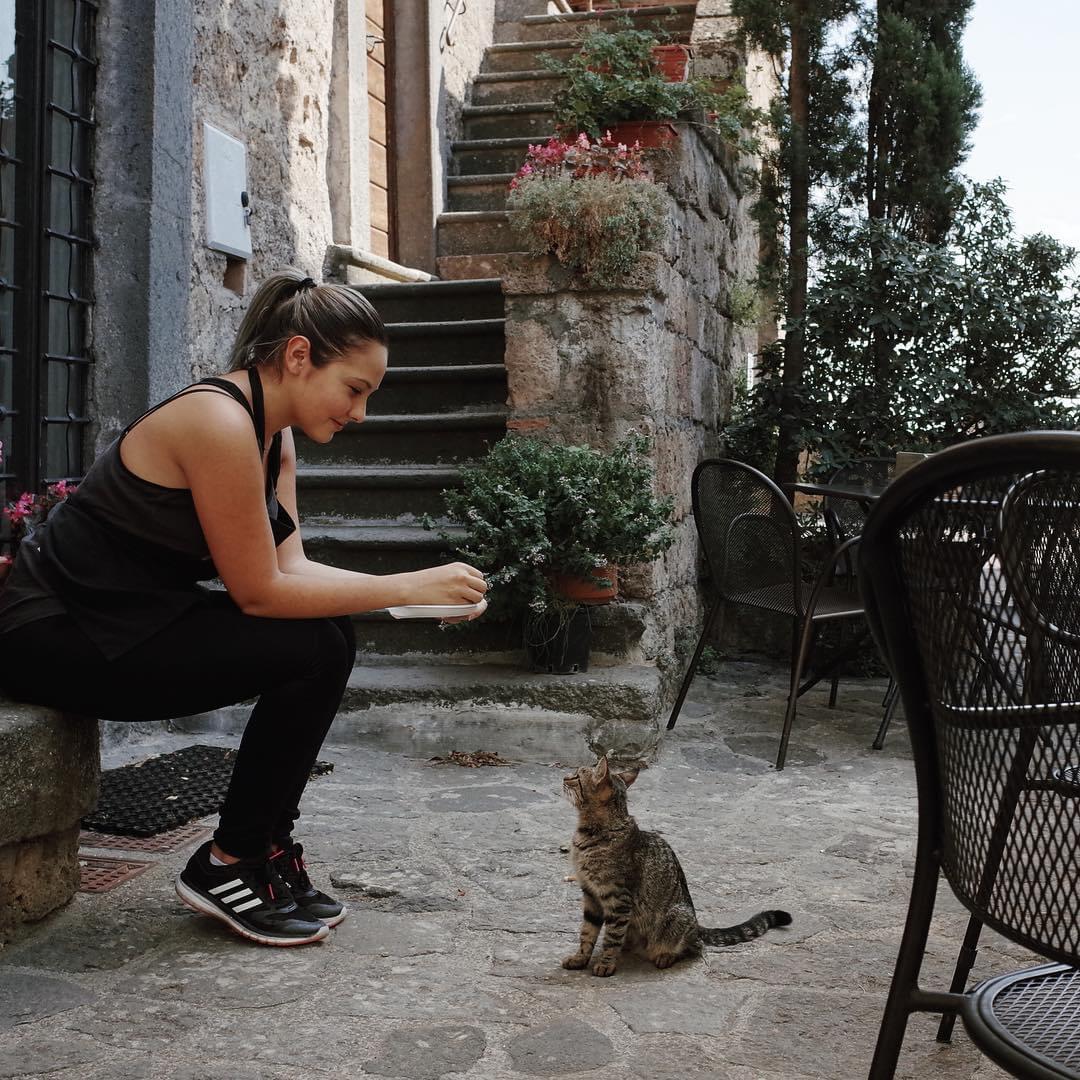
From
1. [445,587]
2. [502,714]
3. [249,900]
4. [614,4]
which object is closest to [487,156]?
[614,4]

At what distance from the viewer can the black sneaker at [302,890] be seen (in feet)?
8.93

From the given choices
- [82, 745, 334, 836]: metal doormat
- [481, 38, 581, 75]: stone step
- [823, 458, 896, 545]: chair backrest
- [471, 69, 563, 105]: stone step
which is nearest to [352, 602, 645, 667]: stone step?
[82, 745, 334, 836]: metal doormat

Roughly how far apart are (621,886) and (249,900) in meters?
0.76

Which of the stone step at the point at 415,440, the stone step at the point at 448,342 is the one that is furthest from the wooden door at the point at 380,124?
the stone step at the point at 415,440

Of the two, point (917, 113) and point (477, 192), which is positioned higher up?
point (917, 113)

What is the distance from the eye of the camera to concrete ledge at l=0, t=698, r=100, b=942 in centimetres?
245

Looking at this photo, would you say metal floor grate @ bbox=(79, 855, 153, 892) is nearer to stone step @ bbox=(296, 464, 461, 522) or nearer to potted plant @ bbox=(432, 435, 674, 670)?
potted plant @ bbox=(432, 435, 674, 670)

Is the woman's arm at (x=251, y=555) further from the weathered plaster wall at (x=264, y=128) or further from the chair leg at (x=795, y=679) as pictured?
the weathered plaster wall at (x=264, y=128)

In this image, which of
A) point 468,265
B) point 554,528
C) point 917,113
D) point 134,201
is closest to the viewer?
point 134,201

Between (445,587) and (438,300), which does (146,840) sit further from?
(438,300)

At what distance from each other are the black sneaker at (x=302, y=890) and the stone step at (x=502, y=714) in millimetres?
1525

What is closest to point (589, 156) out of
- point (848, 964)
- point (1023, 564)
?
point (848, 964)

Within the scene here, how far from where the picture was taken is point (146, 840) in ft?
10.6

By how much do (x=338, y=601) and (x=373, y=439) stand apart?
3171 millimetres
